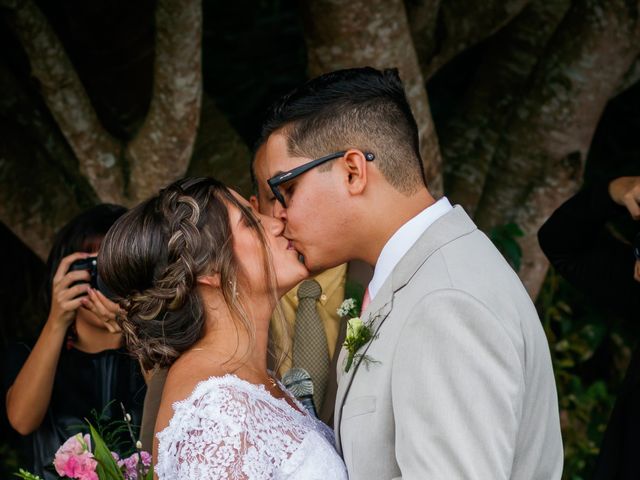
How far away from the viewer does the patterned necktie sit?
3.24 m

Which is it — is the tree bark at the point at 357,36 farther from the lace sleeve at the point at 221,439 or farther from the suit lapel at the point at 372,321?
the lace sleeve at the point at 221,439

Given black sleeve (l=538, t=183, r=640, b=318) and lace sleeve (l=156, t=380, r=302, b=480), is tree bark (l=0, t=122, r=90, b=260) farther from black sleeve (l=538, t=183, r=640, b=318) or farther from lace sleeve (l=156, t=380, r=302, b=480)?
black sleeve (l=538, t=183, r=640, b=318)

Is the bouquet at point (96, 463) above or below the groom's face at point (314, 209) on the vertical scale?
below

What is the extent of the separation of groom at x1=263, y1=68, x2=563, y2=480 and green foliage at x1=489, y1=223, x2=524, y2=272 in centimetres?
188

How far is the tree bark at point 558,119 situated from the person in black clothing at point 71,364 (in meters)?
2.03

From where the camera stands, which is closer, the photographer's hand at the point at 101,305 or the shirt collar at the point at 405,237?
the shirt collar at the point at 405,237

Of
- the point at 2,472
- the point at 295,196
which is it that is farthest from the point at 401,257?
the point at 2,472

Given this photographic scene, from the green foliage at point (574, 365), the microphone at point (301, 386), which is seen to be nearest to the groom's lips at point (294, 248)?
the microphone at point (301, 386)

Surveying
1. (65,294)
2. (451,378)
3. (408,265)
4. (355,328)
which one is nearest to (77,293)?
(65,294)

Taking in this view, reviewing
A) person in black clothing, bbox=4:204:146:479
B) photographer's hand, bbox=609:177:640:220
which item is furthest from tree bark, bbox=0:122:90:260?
photographer's hand, bbox=609:177:640:220

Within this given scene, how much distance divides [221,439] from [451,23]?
2.99m

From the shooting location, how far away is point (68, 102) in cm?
387

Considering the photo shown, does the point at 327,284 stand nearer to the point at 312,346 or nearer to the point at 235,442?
the point at 312,346

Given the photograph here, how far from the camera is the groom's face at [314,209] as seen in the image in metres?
2.42
